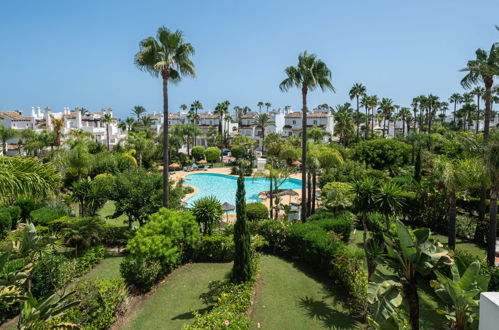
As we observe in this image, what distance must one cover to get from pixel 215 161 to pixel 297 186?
22.5 metres

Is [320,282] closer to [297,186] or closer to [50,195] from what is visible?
[50,195]

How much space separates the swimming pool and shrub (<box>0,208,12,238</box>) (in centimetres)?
1679

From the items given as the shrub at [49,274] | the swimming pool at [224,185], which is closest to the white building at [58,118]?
the swimming pool at [224,185]

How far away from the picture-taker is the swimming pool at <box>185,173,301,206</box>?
1442 inches

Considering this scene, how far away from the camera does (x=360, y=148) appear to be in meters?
39.5

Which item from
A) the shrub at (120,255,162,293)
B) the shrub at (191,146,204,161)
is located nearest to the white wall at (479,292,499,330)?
the shrub at (120,255,162,293)

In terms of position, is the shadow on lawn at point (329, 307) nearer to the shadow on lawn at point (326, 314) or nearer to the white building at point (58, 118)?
the shadow on lawn at point (326, 314)

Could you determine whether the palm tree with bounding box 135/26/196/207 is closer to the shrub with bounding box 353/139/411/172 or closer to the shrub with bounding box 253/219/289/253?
the shrub with bounding box 253/219/289/253

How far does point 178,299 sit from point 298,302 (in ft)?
18.1

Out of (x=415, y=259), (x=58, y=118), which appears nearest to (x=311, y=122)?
(x=58, y=118)

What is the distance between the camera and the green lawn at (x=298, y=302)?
37.4 feet

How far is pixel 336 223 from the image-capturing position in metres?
18.9

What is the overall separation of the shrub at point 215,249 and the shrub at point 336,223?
19.1ft

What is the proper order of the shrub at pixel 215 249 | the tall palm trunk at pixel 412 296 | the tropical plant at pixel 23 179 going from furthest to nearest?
1. the shrub at pixel 215 249
2. the tall palm trunk at pixel 412 296
3. the tropical plant at pixel 23 179
